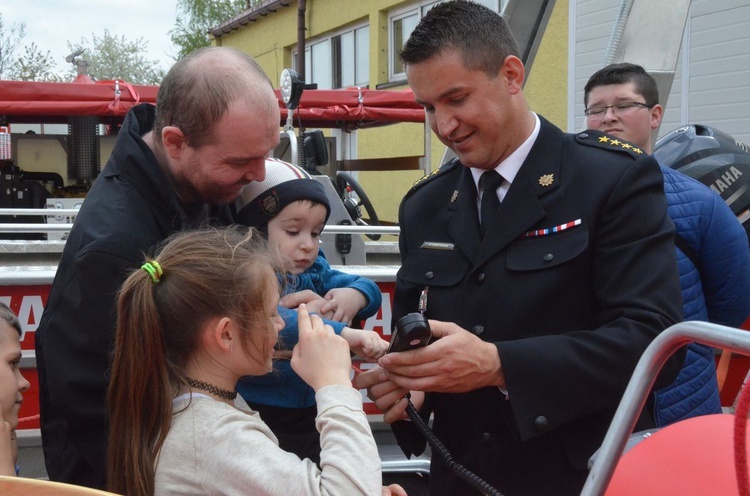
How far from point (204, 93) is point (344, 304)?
0.77 m

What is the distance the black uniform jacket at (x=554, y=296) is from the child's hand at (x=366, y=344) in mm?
165

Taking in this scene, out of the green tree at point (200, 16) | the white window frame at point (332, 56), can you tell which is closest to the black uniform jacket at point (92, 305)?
the white window frame at point (332, 56)

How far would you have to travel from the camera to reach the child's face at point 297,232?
238cm

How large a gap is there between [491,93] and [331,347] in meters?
0.75

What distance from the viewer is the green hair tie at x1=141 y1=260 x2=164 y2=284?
5.46 feet

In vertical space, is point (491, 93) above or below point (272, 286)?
above

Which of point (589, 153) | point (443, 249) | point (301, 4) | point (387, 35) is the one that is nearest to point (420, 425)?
point (443, 249)

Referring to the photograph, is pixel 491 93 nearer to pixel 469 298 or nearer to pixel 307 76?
pixel 469 298

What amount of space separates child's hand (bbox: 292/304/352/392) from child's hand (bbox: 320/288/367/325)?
570 mm

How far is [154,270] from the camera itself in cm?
167

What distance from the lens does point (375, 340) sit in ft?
6.47

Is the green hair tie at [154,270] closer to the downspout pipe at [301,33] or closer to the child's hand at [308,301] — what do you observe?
the child's hand at [308,301]

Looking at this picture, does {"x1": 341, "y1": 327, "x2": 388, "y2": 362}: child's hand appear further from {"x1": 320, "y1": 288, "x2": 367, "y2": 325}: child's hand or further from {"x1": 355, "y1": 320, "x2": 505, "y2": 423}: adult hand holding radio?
{"x1": 320, "y1": 288, "x2": 367, "y2": 325}: child's hand

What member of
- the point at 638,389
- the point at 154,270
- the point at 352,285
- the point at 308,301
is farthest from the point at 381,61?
the point at 638,389
